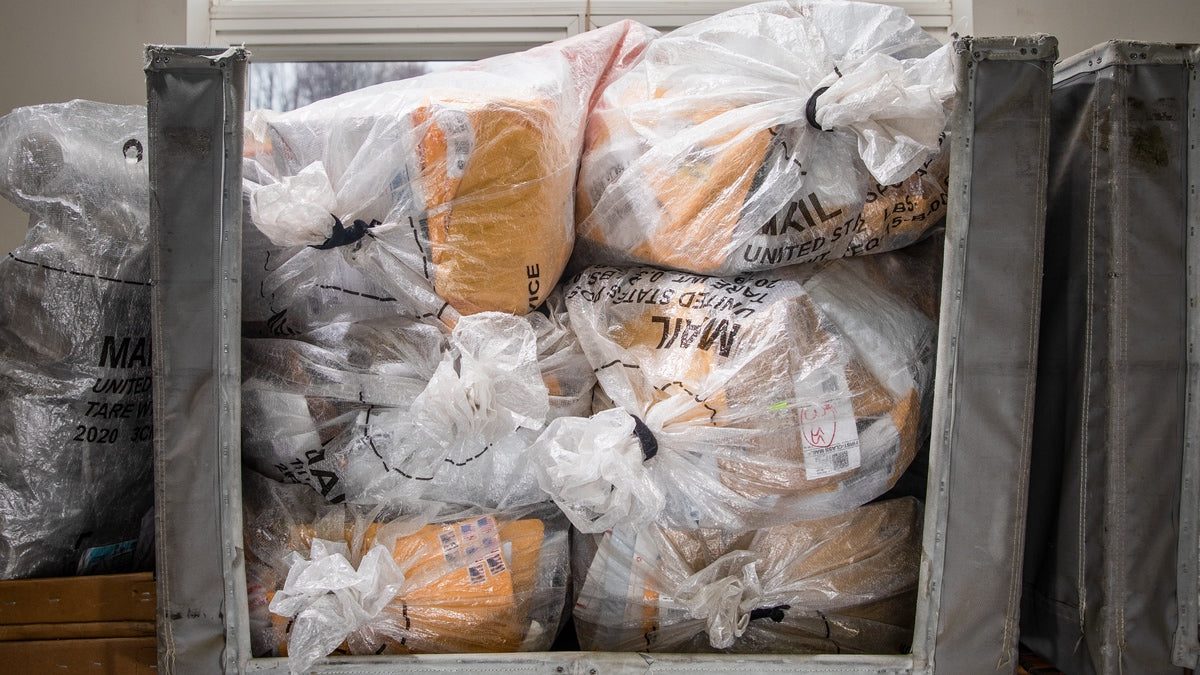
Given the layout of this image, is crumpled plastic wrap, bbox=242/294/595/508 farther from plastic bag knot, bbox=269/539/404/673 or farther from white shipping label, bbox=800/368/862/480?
white shipping label, bbox=800/368/862/480

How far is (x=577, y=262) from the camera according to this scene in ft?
4.92

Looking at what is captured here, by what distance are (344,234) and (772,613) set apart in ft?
2.83

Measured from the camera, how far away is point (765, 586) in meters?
1.25

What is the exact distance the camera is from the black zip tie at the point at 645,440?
3.74 ft

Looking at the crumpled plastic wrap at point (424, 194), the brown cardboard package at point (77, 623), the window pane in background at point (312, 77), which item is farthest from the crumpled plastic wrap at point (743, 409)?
the window pane in background at point (312, 77)

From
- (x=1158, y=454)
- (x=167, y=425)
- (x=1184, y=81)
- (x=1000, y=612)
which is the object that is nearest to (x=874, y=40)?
(x=1184, y=81)

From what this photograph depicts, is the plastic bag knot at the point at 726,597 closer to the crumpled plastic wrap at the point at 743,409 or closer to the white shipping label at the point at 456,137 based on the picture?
the crumpled plastic wrap at the point at 743,409

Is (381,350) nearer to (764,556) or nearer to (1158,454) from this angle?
(764,556)

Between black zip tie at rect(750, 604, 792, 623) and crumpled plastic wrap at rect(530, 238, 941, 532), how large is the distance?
0.14 metres

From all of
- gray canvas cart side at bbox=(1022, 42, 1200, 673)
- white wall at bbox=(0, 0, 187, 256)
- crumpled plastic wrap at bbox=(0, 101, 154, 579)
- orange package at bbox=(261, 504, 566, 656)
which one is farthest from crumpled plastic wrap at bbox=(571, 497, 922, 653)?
white wall at bbox=(0, 0, 187, 256)

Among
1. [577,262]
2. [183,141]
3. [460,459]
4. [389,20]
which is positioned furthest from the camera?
[389,20]

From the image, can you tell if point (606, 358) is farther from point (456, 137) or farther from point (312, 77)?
point (312, 77)

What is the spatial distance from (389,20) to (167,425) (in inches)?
45.6

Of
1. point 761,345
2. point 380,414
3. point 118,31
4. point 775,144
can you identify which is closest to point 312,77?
point 118,31
